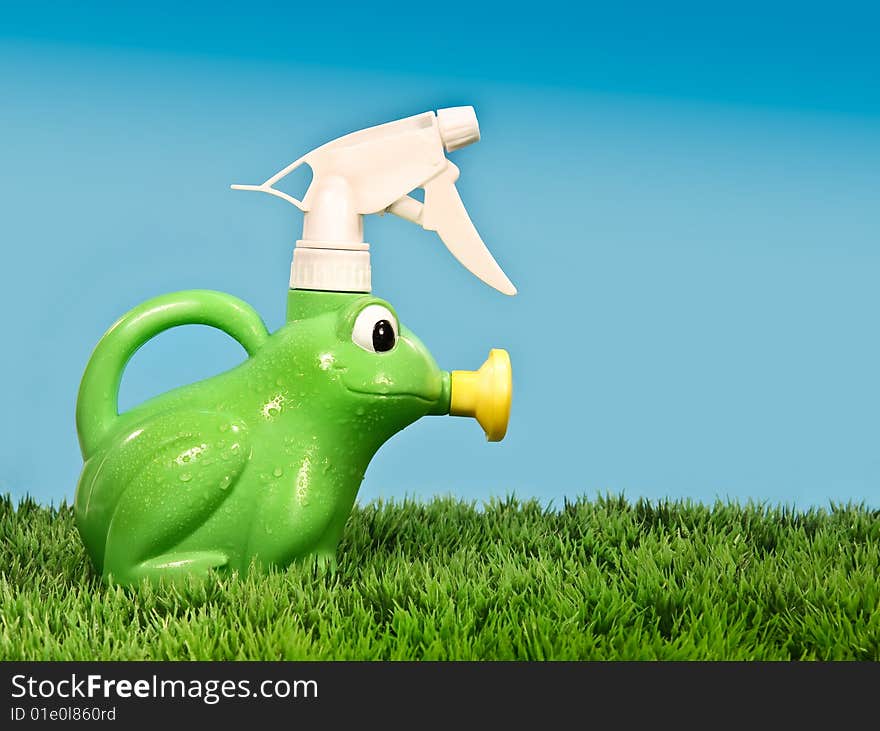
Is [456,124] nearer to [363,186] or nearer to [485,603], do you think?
[363,186]

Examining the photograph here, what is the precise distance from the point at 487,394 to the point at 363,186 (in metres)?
0.37

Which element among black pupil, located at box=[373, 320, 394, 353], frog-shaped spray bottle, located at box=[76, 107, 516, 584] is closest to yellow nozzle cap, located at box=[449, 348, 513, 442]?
frog-shaped spray bottle, located at box=[76, 107, 516, 584]

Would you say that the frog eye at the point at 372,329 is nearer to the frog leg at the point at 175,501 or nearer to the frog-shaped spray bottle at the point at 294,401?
the frog-shaped spray bottle at the point at 294,401

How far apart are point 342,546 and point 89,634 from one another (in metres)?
0.53

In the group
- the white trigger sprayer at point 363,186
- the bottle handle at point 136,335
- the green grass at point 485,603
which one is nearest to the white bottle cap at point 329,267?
the white trigger sprayer at point 363,186

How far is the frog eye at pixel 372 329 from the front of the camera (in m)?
1.94

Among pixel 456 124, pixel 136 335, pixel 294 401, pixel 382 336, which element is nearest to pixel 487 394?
pixel 382 336

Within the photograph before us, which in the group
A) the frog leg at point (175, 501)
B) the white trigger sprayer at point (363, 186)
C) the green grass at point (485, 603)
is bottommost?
the green grass at point (485, 603)

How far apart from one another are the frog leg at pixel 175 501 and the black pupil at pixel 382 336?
0.76 ft

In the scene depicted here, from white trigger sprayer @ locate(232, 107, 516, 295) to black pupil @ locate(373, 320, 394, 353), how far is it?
0.09 meters

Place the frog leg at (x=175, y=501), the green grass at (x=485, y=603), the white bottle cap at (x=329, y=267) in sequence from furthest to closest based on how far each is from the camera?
1. the white bottle cap at (x=329, y=267)
2. the frog leg at (x=175, y=501)
3. the green grass at (x=485, y=603)
